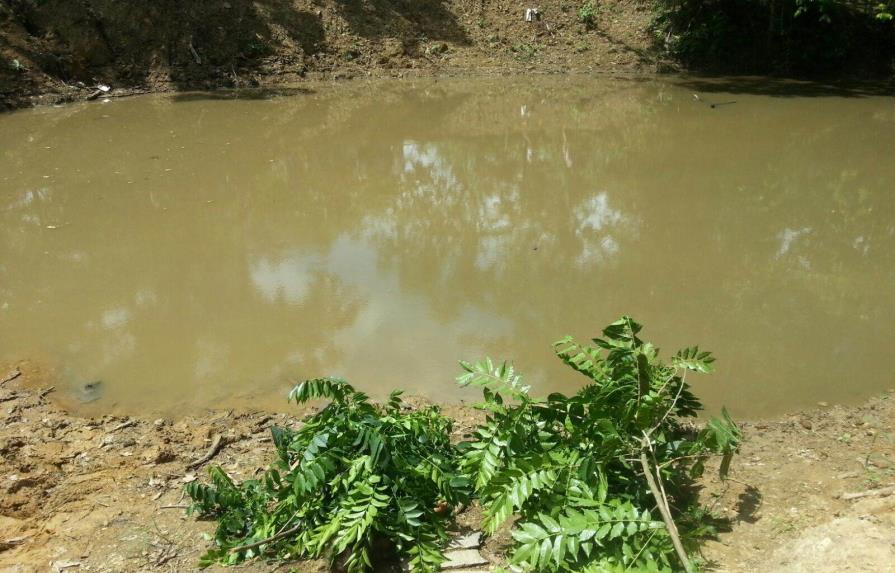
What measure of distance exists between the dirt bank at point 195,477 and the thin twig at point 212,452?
0.03 m

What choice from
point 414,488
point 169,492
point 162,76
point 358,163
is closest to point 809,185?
point 358,163

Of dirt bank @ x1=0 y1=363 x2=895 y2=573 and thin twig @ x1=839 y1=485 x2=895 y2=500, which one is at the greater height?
thin twig @ x1=839 y1=485 x2=895 y2=500

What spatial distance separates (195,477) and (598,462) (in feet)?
7.22

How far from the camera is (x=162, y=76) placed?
47.5 ft

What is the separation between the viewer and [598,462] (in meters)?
2.91

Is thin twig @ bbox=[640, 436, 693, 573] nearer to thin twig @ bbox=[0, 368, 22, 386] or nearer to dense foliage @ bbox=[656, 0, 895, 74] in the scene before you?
thin twig @ bbox=[0, 368, 22, 386]

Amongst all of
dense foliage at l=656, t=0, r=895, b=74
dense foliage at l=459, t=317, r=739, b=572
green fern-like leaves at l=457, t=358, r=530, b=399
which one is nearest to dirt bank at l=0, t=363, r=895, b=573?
dense foliage at l=459, t=317, r=739, b=572

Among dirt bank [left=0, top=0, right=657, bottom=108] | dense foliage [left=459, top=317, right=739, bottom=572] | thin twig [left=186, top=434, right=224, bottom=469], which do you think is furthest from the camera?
dirt bank [left=0, top=0, right=657, bottom=108]

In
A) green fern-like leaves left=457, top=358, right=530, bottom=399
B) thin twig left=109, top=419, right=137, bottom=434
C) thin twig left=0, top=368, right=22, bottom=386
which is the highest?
green fern-like leaves left=457, top=358, right=530, bottom=399

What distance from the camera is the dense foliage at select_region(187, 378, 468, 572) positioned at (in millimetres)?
2898

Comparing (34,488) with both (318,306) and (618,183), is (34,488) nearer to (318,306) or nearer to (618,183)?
(318,306)

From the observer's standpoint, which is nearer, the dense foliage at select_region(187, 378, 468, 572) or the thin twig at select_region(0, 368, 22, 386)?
the dense foliage at select_region(187, 378, 468, 572)

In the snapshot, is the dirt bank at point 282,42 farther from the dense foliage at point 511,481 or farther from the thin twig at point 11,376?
the dense foliage at point 511,481

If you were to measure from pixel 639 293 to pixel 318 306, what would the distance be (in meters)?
2.66
